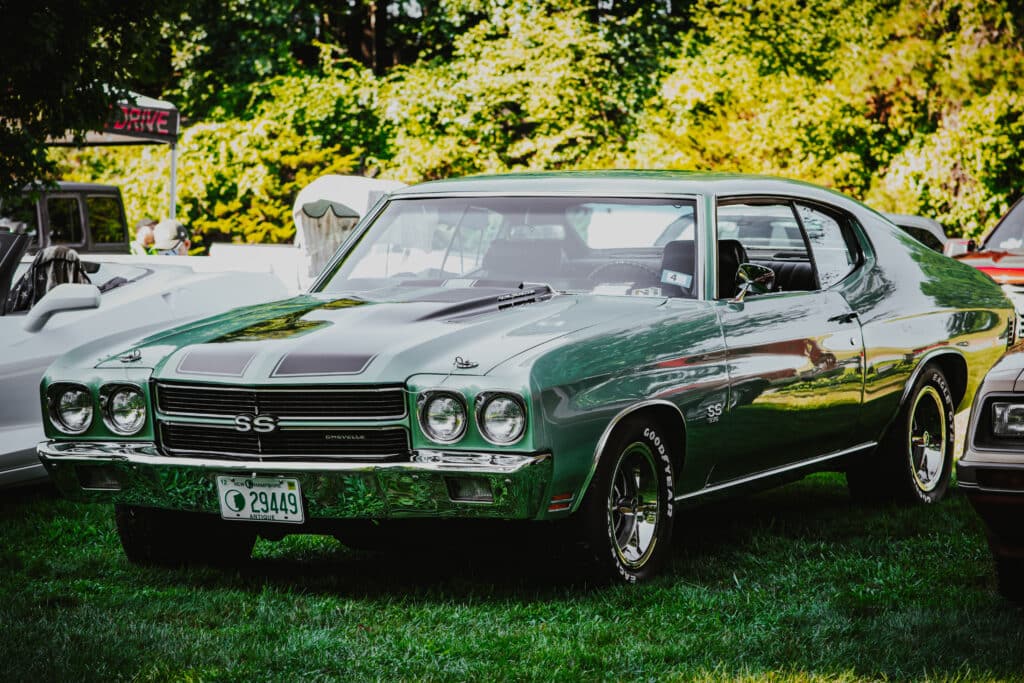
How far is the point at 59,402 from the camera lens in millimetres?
5668

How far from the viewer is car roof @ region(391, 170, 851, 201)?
20.8 ft

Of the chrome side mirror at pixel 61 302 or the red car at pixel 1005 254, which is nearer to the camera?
the chrome side mirror at pixel 61 302

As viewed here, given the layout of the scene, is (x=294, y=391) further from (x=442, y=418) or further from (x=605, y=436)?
(x=605, y=436)

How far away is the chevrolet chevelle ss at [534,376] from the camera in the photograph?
5035mm

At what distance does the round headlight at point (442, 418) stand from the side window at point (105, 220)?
15.4m

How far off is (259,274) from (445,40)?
22255 mm

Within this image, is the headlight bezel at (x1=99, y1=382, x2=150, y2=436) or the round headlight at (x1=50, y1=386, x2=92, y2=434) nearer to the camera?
the headlight bezel at (x1=99, y1=382, x2=150, y2=436)

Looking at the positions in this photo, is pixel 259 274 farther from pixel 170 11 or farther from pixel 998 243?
pixel 998 243

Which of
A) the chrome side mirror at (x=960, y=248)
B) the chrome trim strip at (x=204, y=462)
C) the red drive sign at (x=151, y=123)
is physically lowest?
the chrome side mirror at (x=960, y=248)

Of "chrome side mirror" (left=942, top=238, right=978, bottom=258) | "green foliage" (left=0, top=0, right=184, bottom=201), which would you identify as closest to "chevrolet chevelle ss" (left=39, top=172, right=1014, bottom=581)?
"green foliage" (left=0, top=0, right=184, bottom=201)

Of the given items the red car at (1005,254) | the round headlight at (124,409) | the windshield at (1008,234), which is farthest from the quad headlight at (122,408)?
the windshield at (1008,234)

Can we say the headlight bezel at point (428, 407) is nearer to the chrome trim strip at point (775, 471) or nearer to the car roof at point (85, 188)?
the chrome trim strip at point (775, 471)

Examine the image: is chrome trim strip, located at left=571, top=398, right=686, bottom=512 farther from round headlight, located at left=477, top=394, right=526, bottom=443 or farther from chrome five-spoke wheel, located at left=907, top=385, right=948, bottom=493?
chrome five-spoke wheel, located at left=907, top=385, right=948, bottom=493

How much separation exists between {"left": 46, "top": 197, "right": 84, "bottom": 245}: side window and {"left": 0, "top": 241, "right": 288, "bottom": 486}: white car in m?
9.88
